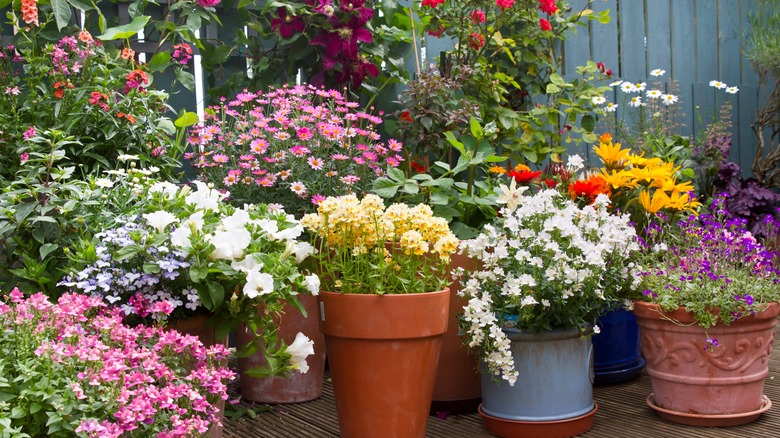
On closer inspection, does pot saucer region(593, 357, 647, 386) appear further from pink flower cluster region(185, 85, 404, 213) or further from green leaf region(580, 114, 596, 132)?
green leaf region(580, 114, 596, 132)

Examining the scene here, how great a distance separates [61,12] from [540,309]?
171 cm

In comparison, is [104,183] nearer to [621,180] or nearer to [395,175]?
[395,175]

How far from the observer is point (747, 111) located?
5.14 meters

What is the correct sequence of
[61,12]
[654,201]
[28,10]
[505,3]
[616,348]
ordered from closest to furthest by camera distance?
[28,10] < [61,12] < [654,201] < [616,348] < [505,3]

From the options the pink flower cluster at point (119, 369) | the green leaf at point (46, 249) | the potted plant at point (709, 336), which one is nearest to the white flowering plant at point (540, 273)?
the potted plant at point (709, 336)

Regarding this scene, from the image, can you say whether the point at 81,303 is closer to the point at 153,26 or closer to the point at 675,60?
the point at 153,26

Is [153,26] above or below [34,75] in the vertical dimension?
above

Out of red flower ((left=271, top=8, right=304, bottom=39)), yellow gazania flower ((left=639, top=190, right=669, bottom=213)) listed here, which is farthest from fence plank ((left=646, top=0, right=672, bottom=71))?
red flower ((left=271, top=8, right=304, bottom=39))

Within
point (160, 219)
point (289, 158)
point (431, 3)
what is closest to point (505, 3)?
point (431, 3)

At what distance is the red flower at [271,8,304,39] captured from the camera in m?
3.13

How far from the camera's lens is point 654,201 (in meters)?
2.81

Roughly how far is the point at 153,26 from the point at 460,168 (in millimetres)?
1323

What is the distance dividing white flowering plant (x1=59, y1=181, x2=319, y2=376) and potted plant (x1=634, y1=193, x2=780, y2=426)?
1085 mm

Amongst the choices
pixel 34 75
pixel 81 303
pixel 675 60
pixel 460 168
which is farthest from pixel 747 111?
pixel 81 303
